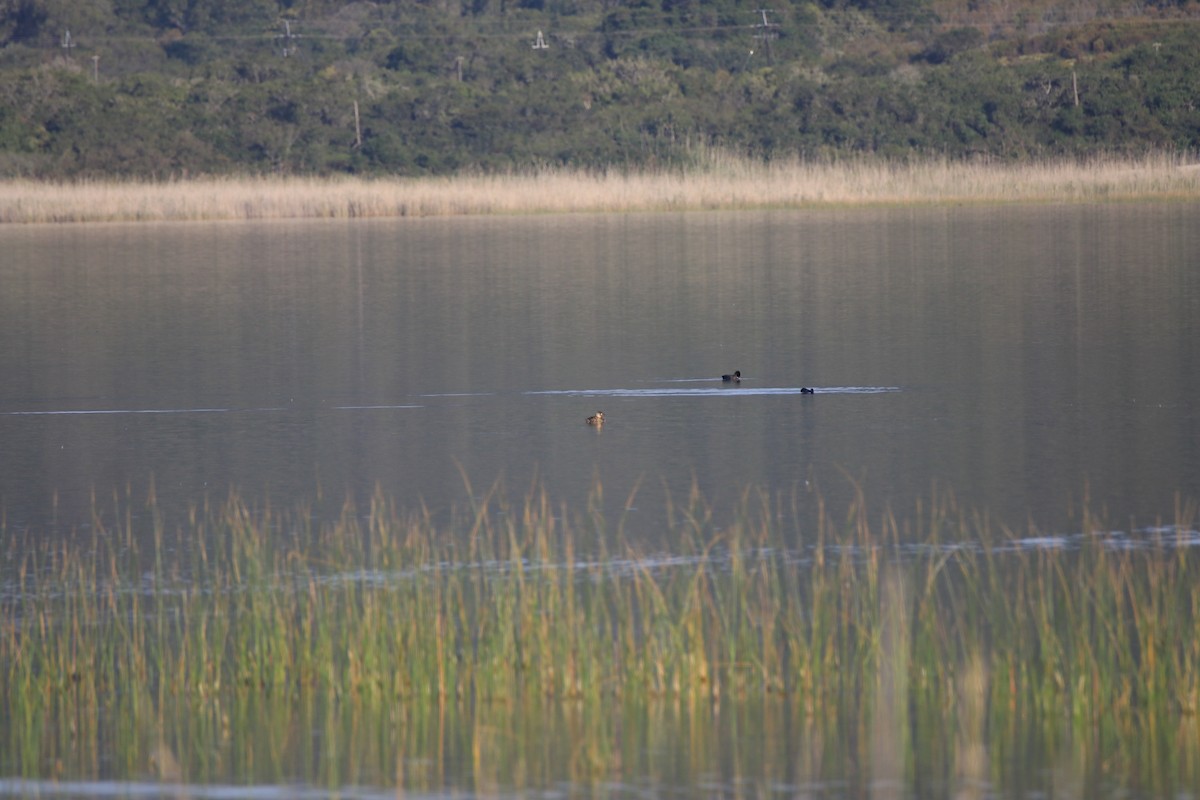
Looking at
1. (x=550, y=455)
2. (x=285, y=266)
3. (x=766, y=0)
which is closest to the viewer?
(x=550, y=455)

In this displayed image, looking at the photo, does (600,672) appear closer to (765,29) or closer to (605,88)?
(605,88)

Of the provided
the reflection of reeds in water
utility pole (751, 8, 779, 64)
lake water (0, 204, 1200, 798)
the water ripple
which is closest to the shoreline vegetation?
lake water (0, 204, 1200, 798)

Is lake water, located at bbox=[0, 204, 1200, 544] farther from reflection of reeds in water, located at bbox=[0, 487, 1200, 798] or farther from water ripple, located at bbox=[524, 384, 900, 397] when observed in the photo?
reflection of reeds in water, located at bbox=[0, 487, 1200, 798]

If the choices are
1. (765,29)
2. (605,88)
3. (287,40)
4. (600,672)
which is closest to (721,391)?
(600,672)

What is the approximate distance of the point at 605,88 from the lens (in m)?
59.4

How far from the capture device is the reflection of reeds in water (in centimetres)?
561

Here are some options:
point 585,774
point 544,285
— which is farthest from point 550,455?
point 544,285

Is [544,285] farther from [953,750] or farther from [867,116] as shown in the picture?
[867,116]

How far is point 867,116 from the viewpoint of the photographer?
53344 millimetres

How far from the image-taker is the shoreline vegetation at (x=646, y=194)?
37.6 meters

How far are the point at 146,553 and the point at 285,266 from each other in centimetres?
1818

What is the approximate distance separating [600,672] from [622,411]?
6149 mm

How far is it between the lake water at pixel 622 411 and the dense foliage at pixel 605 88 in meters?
27.1

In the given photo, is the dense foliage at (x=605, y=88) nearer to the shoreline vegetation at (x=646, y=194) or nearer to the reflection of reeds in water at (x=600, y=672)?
the shoreline vegetation at (x=646, y=194)
